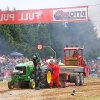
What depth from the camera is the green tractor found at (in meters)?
19.8

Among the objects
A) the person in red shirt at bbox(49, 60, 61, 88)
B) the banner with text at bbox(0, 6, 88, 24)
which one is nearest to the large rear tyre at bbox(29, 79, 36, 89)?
the person in red shirt at bbox(49, 60, 61, 88)

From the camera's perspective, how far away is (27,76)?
19.8m

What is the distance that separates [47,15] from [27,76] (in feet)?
27.2

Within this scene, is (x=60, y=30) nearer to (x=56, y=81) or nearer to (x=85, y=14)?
(x=85, y=14)

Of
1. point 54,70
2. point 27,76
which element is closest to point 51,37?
point 54,70

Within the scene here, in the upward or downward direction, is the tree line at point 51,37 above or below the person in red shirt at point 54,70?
above

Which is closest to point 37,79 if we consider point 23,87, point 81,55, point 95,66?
point 23,87

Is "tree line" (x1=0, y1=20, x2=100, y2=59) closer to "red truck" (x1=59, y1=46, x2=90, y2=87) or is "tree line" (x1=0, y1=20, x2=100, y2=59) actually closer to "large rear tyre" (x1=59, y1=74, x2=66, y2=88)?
"red truck" (x1=59, y1=46, x2=90, y2=87)

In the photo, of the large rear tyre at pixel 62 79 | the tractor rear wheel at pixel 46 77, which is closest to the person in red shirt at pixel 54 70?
the tractor rear wheel at pixel 46 77

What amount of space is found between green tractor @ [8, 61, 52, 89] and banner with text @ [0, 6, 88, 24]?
285 inches

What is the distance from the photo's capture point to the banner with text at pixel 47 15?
26.6m

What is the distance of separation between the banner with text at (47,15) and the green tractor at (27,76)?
23.8ft

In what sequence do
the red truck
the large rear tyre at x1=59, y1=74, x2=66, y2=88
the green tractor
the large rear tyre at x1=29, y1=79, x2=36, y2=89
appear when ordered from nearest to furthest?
the large rear tyre at x1=29, y1=79, x2=36, y2=89 < the green tractor < the large rear tyre at x1=59, y1=74, x2=66, y2=88 < the red truck

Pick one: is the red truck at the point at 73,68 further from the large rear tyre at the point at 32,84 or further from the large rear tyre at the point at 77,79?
the large rear tyre at the point at 32,84
